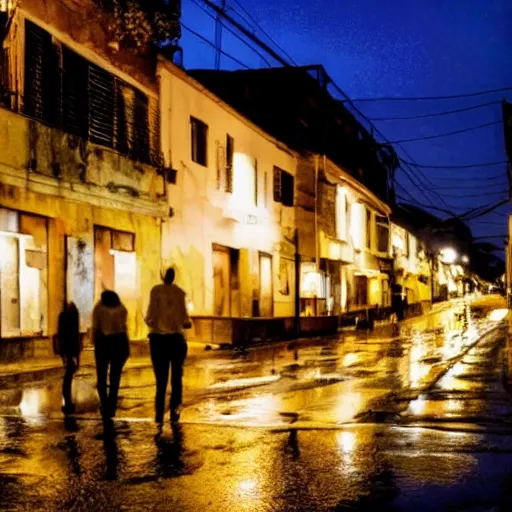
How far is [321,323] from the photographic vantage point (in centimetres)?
3219

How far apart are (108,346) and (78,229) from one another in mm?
10266

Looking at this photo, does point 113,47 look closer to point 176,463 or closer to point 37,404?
point 37,404

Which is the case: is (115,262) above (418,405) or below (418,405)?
above

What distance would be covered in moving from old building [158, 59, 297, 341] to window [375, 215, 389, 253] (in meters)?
17.6

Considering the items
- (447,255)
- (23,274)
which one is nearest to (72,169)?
(23,274)

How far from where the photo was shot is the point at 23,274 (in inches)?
724

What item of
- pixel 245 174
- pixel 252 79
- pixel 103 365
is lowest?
pixel 103 365

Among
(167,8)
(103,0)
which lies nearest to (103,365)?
(103,0)

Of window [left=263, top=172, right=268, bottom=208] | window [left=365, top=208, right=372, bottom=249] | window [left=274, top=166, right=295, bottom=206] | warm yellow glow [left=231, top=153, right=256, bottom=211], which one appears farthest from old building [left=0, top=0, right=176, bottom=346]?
window [left=365, top=208, right=372, bottom=249]

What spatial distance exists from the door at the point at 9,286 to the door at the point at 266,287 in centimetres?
1514

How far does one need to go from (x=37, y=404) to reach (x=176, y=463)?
500 cm

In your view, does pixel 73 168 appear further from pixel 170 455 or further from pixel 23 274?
pixel 170 455

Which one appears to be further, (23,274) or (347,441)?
(23,274)

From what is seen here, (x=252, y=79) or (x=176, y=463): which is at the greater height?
(x=252, y=79)
